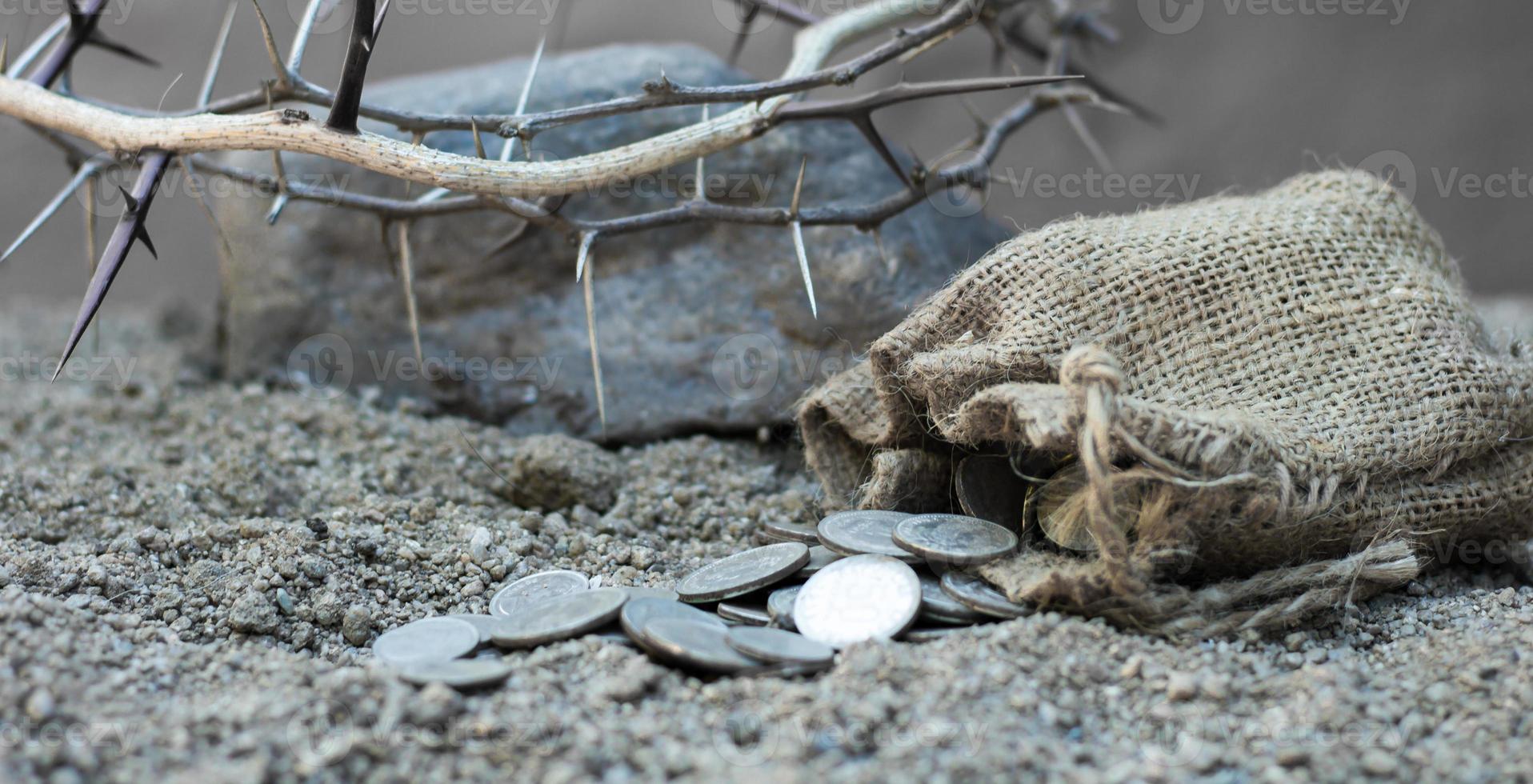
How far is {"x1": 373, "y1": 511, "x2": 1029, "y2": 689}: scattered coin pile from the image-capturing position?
1790 mm

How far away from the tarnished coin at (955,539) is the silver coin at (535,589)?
27.0 inches

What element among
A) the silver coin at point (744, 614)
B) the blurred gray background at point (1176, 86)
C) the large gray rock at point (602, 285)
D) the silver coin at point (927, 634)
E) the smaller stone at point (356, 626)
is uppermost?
the blurred gray background at point (1176, 86)

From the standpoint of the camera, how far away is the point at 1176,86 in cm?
590

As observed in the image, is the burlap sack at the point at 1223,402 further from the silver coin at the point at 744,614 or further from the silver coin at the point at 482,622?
the silver coin at the point at 482,622

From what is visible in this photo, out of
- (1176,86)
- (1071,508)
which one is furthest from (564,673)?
(1176,86)

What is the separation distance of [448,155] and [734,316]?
3.95ft

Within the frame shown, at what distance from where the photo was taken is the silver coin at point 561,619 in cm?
191

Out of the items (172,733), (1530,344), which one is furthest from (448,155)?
(1530,344)

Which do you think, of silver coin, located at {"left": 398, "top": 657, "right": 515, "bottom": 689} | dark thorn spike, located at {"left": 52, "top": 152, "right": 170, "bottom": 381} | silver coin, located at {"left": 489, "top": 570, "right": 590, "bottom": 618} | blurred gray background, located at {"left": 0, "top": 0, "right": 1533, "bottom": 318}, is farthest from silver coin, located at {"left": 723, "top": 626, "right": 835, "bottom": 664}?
blurred gray background, located at {"left": 0, "top": 0, "right": 1533, "bottom": 318}

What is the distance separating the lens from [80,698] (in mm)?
1617

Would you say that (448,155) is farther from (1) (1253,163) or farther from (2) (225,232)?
(1) (1253,163)

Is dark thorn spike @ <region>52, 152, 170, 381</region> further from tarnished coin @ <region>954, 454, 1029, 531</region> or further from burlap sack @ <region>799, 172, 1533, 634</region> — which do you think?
tarnished coin @ <region>954, 454, 1029, 531</region>

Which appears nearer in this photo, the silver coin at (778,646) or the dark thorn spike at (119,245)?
the silver coin at (778,646)

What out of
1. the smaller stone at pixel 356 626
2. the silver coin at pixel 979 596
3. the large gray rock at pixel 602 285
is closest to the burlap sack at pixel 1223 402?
the silver coin at pixel 979 596
